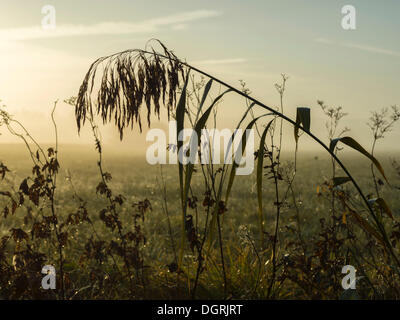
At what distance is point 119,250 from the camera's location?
3.66 metres

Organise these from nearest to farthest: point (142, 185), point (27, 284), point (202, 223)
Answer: point (27, 284) < point (202, 223) < point (142, 185)

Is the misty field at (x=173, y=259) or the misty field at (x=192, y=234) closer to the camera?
the misty field at (x=192, y=234)

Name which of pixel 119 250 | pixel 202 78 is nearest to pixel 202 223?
pixel 119 250

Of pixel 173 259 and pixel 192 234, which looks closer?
pixel 192 234

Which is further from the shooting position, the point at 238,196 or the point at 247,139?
the point at 238,196

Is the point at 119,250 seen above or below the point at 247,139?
below

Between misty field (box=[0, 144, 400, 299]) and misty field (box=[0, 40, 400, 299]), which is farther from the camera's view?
misty field (box=[0, 144, 400, 299])

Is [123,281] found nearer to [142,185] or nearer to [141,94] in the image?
[141,94]
